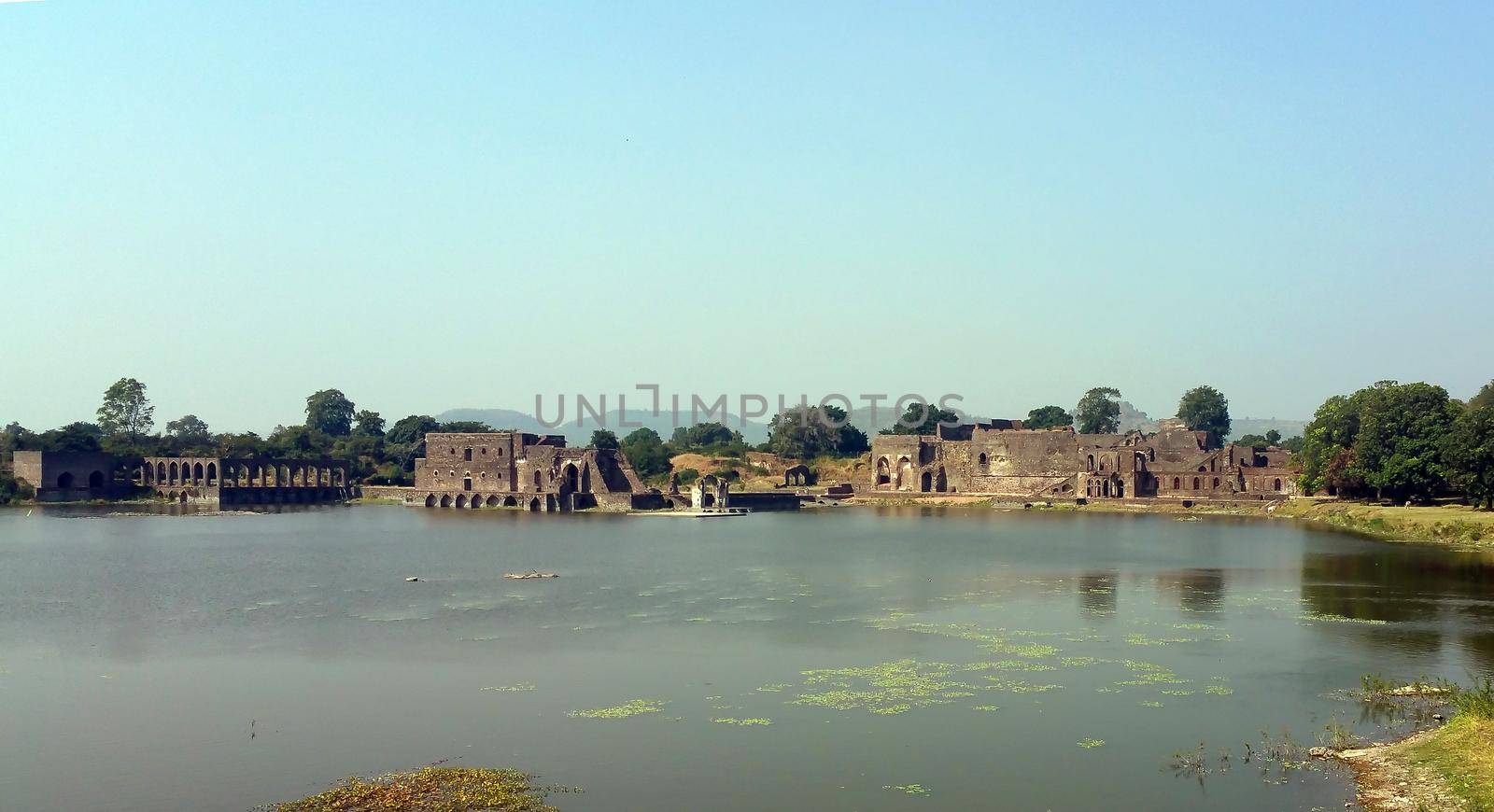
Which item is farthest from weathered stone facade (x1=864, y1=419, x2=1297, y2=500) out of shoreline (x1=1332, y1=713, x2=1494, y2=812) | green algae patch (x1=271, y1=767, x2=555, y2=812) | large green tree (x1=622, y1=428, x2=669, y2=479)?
green algae patch (x1=271, y1=767, x2=555, y2=812)

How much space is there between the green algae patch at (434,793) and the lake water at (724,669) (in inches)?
16.7

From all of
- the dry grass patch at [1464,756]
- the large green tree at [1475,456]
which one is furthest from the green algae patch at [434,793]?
the large green tree at [1475,456]

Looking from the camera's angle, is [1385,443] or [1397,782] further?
[1385,443]

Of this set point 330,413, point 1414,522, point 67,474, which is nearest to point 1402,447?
point 1414,522

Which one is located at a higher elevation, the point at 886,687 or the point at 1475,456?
the point at 1475,456

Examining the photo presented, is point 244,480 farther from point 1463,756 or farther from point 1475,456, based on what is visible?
point 1463,756

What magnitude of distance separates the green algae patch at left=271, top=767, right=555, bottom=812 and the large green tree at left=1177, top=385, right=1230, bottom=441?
9560 cm

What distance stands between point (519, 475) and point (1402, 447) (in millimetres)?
41265

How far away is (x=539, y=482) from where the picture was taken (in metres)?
67.0

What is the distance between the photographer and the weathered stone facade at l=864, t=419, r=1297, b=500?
62.7 meters

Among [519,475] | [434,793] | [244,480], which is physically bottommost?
[434,793]

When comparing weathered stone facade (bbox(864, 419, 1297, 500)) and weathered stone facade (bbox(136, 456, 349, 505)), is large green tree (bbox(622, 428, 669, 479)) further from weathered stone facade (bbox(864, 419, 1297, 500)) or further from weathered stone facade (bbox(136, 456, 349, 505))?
weathered stone facade (bbox(136, 456, 349, 505))

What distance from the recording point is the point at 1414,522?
42.7m

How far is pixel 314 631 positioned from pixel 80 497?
5493cm
